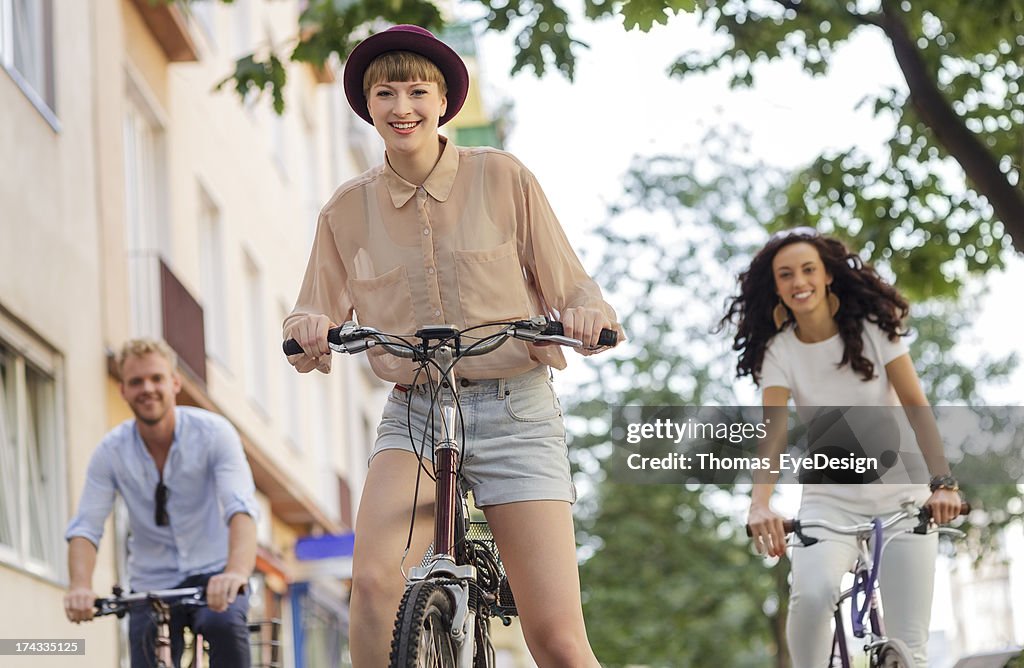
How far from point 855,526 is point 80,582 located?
10.4ft

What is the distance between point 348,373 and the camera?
30.6m

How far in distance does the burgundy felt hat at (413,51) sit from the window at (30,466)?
6.93 meters

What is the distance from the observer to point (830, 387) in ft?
21.6

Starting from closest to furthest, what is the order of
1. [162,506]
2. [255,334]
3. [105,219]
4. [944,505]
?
[944,505] → [162,506] → [105,219] → [255,334]

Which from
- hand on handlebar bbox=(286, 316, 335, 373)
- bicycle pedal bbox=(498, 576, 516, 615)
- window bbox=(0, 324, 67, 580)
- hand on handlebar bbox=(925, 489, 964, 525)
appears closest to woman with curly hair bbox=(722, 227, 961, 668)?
hand on handlebar bbox=(925, 489, 964, 525)

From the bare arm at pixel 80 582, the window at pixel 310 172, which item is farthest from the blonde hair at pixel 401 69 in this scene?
the window at pixel 310 172

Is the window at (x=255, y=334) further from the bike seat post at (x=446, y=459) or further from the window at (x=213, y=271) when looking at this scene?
the bike seat post at (x=446, y=459)

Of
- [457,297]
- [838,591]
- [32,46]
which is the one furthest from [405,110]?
[32,46]

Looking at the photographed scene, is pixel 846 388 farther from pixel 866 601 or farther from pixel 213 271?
pixel 213 271

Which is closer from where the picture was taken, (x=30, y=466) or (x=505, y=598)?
(x=505, y=598)

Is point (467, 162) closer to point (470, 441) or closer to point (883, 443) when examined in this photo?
point (470, 441)

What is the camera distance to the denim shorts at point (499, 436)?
4809 mm

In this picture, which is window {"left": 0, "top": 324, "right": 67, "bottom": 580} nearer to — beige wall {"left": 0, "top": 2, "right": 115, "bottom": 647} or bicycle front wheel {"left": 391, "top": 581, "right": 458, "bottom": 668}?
beige wall {"left": 0, "top": 2, "right": 115, "bottom": 647}

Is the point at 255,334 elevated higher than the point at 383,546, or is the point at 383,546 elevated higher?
the point at 255,334
